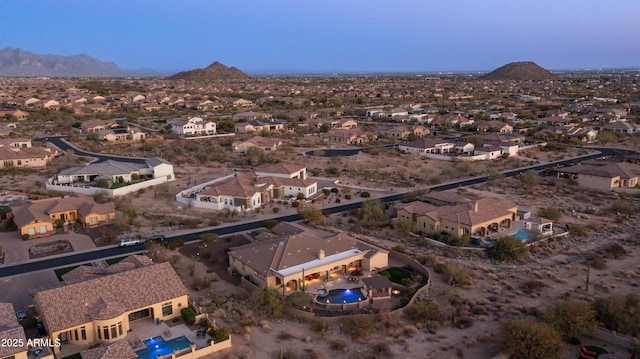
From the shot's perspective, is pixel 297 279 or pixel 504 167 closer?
pixel 297 279

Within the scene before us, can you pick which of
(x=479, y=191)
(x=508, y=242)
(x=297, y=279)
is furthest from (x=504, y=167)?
(x=297, y=279)

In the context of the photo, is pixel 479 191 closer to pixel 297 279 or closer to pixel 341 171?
pixel 341 171

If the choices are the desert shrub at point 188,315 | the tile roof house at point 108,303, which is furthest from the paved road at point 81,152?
the desert shrub at point 188,315

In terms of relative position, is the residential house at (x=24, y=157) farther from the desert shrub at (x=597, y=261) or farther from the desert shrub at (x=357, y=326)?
the desert shrub at (x=597, y=261)

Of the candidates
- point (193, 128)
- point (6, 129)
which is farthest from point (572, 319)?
point (6, 129)

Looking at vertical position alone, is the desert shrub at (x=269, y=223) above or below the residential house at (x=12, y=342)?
below

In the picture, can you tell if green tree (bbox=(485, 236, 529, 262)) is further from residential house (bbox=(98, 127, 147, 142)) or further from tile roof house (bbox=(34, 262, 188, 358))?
residential house (bbox=(98, 127, 147, 142))
